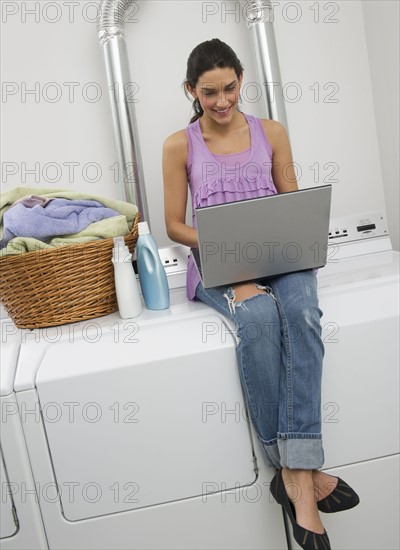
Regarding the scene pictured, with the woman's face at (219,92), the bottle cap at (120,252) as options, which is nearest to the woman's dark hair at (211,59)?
the woman's face at (219,92)

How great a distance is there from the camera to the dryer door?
1409 millimetres

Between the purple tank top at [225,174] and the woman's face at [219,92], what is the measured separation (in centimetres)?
10

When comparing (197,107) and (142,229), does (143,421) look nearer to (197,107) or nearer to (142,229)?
(142,229)

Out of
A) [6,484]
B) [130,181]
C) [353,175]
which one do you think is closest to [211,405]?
[6,484]

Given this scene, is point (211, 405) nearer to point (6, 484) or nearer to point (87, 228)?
point (6, 484)

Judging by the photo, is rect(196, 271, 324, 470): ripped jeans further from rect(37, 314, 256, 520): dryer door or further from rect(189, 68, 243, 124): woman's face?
rect(189, 68, 243, 124): woman's face

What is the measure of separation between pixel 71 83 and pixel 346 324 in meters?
1.37

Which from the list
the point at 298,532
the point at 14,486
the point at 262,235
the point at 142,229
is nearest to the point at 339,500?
the point at 298,532

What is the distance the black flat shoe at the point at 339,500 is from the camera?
56.1 inches

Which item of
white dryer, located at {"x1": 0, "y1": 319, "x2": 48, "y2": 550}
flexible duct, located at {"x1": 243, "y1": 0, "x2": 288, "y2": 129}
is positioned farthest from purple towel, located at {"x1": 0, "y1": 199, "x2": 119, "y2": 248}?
flexible duct, located at {"x1": 243, "y1": 0, "x2": 288, "y2": 129}

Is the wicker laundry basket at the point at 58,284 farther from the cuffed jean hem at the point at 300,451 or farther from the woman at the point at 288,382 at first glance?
the cuffed jean hem at the point at 300,451

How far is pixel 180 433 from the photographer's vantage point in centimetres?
145

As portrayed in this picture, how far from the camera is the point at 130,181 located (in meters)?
2.12

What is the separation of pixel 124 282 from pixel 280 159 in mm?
667
